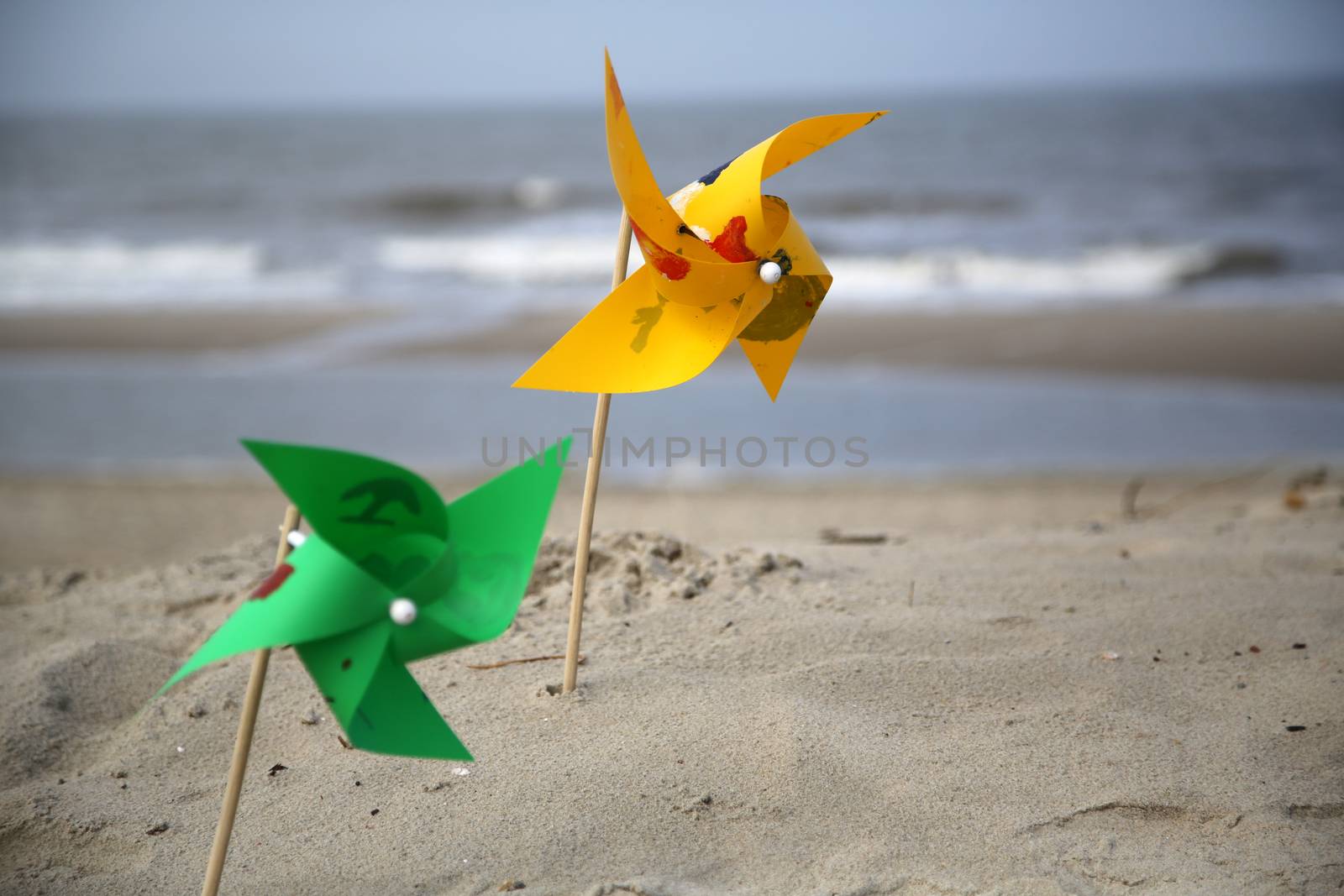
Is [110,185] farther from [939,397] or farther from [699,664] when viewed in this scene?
[699,664]

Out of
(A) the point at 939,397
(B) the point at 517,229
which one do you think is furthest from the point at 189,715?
(B) the point at 517,229

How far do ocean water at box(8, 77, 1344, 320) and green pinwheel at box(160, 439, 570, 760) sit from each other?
35.9ft

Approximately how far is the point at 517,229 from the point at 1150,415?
14646mm

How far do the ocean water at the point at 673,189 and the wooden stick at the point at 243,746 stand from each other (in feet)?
35.9

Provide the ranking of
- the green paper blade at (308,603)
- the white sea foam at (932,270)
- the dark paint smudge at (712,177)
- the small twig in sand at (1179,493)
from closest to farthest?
1. the green paper blade at (308,603)
2. the dark paint smudge at (712,177)
3. the small twig in sand at (1179,493)
4. the white sea foam at (932,270)

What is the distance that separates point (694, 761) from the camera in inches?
113

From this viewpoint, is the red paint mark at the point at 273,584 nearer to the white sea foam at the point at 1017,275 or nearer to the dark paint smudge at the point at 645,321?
the dark paint smudge at the point at 645,321

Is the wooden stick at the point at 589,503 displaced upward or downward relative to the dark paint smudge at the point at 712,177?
downward

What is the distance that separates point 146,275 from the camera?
16.7 metres

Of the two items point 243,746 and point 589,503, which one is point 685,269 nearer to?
point 589,503

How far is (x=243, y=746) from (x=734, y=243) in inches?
66.8

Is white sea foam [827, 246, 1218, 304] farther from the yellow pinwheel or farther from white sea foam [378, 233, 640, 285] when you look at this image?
the yellow pinwheel

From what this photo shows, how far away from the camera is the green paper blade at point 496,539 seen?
2.06 m

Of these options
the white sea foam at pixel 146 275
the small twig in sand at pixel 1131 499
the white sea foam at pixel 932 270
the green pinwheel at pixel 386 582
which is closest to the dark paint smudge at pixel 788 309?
the green pinwheel at pixel 386 582
